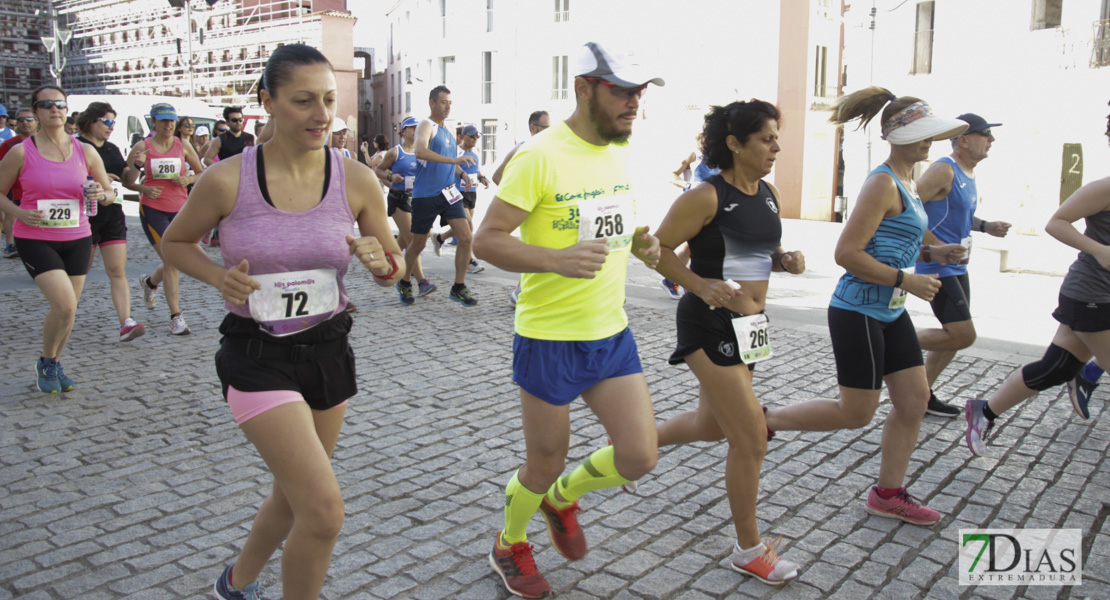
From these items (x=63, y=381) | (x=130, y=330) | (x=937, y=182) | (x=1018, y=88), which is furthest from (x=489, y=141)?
(x=937, y=182)

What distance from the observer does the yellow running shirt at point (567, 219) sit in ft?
9.91

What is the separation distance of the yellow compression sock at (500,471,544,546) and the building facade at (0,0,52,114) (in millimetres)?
85448

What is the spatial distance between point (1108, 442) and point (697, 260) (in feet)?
9.89

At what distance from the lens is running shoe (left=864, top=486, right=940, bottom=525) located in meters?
3.84

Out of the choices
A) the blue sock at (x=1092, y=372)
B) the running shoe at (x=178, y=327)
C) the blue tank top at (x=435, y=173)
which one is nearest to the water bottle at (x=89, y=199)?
the running shoe at (x=178, y=327)

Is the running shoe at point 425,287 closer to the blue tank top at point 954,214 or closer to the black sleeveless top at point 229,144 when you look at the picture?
the black sleeveless top at point 229,144

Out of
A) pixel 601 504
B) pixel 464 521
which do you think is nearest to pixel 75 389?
pixel 464 521

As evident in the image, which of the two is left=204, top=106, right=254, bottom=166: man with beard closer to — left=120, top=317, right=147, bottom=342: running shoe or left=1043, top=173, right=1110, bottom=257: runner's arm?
left=120, top=317, right=147, bottom=342: running shoe

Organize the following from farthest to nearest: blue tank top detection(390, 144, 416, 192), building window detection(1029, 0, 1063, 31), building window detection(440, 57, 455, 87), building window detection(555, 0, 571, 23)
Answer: building window detection(440, 57, 455, 87), building window detection(555, 0, 571, 23), building window detection(1029, 0, 1063, 31), blue tank top detection(390, 144, 416, 192)

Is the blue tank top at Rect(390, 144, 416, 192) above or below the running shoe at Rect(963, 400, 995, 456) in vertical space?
above

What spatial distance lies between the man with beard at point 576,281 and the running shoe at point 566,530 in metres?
0.12

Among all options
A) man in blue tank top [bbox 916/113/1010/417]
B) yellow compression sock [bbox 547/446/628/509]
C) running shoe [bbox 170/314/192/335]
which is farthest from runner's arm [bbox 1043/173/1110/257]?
running shoe [bbox 170/314/192/335]

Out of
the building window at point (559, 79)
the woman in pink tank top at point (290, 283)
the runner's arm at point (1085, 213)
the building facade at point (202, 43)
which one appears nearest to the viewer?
the woman in pink tank top at point (290, 283)

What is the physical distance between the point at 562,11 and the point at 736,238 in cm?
3625
